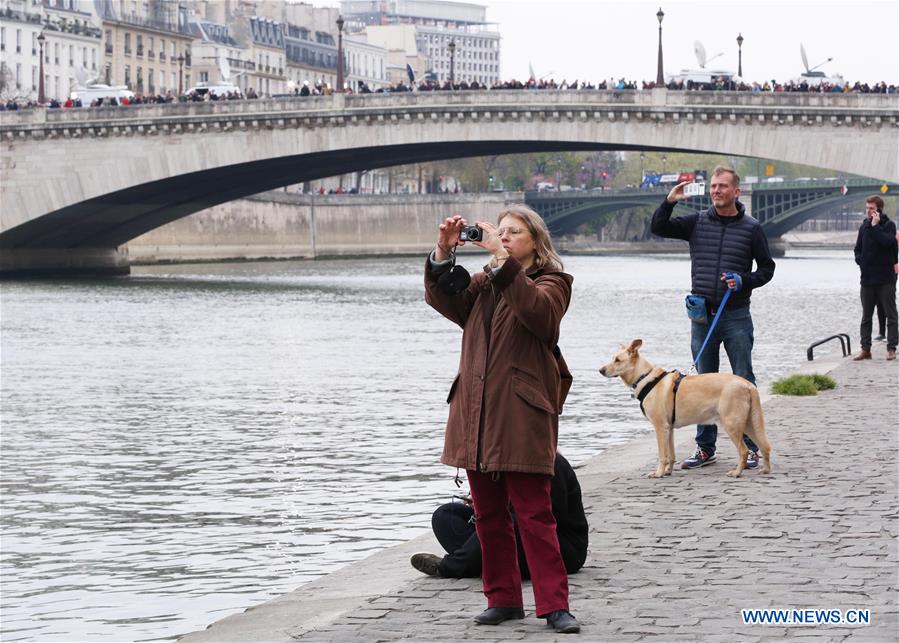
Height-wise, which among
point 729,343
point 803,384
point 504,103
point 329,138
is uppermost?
point 504,103

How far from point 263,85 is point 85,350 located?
103 metres

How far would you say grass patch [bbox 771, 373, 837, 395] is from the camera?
16.0 metres

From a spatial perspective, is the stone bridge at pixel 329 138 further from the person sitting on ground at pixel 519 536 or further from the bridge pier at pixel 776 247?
the person sitting on ground at pixel 519 536

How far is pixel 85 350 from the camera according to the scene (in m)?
28.8

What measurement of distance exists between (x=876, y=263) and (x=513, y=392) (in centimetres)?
1370

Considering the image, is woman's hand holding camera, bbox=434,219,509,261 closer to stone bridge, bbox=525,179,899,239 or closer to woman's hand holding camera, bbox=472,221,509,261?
woman's hand holding camera, bbox=472,221,509,261

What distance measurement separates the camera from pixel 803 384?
53.0ft

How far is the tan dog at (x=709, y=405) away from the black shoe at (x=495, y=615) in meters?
3.79

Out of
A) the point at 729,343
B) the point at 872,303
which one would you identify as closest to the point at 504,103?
the point at 872,303

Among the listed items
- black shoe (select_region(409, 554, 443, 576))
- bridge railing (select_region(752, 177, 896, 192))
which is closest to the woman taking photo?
black shoe (select_region(409, 554, 443, 576))

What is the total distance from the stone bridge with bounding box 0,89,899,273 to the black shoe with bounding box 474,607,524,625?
44020mm

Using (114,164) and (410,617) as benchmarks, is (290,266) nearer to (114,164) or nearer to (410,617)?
(114,164)

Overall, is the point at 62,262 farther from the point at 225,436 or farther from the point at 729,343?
the point at 729,343

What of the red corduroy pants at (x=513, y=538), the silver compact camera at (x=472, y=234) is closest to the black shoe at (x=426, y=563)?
the red corduroy pants at (x=513, y=538)
